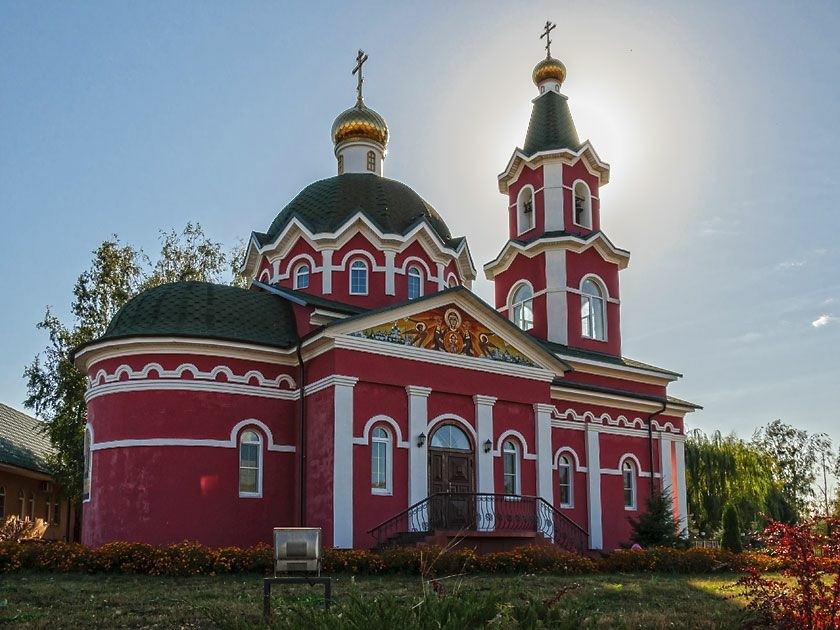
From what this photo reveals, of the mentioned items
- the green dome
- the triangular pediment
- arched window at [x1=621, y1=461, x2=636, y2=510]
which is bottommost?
arched window at [x1=621, y1=461, x2=636, y2=510]

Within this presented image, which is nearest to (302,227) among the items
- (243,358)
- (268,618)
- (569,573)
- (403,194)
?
(403,194)

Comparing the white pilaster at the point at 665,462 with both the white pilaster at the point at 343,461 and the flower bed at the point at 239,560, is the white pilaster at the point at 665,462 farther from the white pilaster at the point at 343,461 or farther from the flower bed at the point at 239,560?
the white pilaster at the point at 343,461

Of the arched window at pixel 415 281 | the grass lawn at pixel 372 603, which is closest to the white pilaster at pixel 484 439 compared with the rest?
the arched window at pixel 415 281

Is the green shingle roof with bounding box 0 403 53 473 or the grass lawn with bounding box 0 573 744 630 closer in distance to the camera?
the grass lawn with bounding box 0 573 744 630

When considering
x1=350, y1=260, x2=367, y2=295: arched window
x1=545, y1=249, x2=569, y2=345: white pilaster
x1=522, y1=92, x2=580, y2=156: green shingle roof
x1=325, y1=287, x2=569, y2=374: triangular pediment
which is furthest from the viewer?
x1=522, y1=92, x2=580, y2=156: green shingle roof

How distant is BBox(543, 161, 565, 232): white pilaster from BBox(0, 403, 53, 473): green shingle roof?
54.2 ft

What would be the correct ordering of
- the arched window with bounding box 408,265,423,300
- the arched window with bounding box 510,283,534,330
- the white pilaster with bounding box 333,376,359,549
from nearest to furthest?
the white pilaster with bounding box 333,376,359,549 → the arched window with bounding box 408,265,423,300 → the arched window with bounding box 510,283,534,330

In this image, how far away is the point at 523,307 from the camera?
25516 mm

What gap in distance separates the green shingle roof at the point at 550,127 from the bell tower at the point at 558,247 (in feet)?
0.09

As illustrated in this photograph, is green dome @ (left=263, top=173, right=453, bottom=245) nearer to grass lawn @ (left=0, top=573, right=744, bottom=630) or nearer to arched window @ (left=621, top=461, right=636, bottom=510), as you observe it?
arched window @ (left=621, top=461, right=636, bottom=510)

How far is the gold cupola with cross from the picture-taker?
82.3 ft

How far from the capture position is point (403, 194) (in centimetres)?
2394

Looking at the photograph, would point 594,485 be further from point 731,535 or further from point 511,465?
point 511,465

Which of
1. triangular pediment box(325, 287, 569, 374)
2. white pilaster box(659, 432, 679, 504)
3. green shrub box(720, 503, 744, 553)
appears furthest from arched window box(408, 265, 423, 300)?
green shrub box(720, 503, 744, 553)
